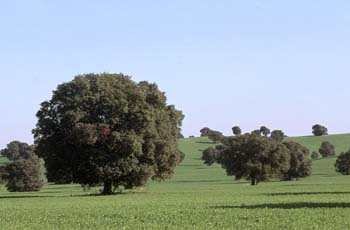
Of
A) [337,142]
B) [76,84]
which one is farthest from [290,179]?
[76,84]

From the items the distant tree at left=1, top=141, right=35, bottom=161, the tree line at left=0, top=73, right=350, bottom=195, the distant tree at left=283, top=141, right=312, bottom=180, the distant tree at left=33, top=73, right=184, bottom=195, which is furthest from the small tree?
the distant tree at left=33, top=73, right=184, bottom=195

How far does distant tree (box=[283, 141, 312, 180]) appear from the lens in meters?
130

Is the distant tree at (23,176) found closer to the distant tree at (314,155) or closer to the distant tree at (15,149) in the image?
the distant tree at (15,149)

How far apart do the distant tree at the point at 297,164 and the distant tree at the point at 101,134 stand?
66.0m

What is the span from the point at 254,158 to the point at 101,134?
147 ft

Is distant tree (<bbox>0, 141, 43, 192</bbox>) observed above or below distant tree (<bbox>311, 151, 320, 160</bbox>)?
below

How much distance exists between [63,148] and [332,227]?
41213mm

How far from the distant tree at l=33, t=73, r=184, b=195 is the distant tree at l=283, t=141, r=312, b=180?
6602cm

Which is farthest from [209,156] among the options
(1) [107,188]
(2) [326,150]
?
(1) [107,188]

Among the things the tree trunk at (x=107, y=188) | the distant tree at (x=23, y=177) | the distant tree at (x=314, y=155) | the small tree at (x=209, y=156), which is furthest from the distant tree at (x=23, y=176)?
the distant tree at (x=314, y=155)

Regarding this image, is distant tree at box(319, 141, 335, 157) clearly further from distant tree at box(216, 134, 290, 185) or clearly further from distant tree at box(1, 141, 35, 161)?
distant tree at box(1, 141, 35, 161)

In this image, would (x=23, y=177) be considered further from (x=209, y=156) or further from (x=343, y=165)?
(x=209, y=156)

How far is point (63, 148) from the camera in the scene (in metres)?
65.1

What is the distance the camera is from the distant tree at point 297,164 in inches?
5118
